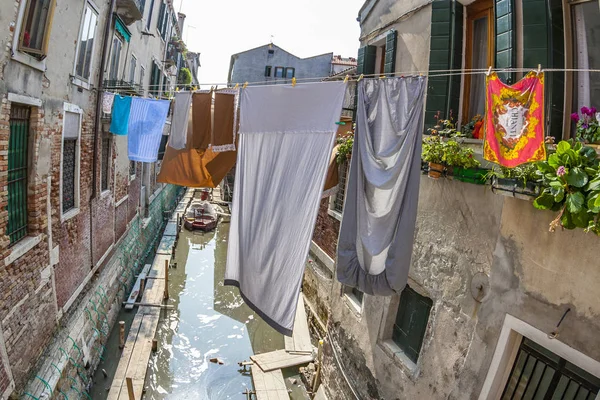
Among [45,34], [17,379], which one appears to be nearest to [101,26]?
[45,34]

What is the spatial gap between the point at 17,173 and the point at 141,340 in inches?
208

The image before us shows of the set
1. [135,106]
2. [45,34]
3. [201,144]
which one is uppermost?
[45,34]

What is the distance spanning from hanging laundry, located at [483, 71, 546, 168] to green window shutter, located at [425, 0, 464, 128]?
3.98 feet

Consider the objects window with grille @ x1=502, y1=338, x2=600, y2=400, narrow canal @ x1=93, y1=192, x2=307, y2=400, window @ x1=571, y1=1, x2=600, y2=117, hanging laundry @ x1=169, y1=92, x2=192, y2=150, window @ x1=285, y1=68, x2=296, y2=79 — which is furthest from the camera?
window @ x1=285, y1=68, x2=296, y2=79

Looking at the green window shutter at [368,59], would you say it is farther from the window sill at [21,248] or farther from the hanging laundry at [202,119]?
the window sill at [21,248]

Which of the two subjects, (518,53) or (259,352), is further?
(259,352)

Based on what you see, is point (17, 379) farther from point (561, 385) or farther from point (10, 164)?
point (561, 385)

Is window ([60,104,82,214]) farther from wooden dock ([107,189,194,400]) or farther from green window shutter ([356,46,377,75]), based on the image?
green window shutter ([356,46,377,75])

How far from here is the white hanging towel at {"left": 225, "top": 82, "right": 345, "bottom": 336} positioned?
3910 mm

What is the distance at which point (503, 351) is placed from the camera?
3.49m

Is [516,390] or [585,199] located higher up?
[585,199]

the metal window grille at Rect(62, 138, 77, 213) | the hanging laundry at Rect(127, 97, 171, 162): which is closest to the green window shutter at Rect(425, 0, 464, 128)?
the hanging laundry at Rect(127, 97, 171, 162)

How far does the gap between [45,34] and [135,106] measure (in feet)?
8.95

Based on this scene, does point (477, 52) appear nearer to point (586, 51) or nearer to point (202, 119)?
point (586, 51)
